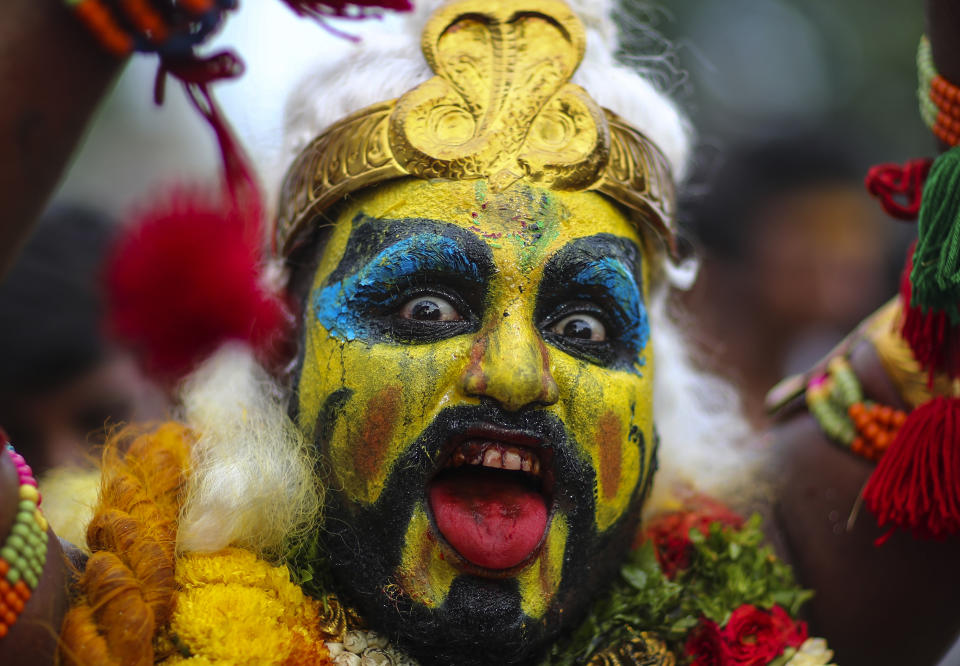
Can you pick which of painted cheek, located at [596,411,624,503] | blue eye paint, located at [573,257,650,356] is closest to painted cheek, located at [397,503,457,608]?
painted cheek, located at [596,411,624,503]

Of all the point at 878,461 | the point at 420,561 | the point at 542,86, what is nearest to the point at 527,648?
the point at 420,561

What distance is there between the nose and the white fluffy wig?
1.51ft

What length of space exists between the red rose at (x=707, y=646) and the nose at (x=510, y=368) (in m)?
0.74

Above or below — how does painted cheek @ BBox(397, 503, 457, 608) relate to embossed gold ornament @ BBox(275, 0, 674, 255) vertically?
below

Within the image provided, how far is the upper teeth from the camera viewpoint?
6.33 feet

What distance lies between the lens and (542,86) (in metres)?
2.17

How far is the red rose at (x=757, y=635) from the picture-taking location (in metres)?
2.17

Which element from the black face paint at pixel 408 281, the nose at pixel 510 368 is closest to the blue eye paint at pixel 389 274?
the black face paint at pixel 408 281

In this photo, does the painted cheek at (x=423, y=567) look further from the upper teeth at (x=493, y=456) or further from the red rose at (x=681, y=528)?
the red rose at (x=681, y=528)

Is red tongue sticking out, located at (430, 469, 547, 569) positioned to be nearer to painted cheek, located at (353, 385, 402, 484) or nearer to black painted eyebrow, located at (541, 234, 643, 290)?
painted cheek, located at (353, 385, 402, 484)

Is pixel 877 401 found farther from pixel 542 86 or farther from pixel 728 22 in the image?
pixel 728 22

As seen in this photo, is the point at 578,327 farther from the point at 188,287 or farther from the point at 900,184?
the point at 188,287

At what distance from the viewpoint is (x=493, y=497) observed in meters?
1.96

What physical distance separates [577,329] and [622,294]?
0.46ft
